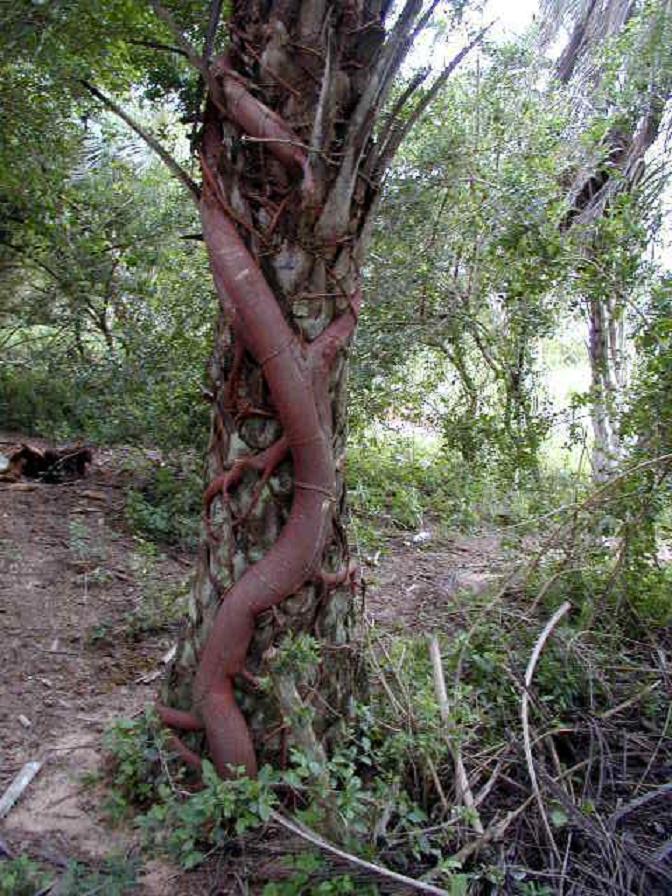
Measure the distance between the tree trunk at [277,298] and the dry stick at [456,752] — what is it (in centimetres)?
44

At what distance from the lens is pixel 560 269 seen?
191 inches

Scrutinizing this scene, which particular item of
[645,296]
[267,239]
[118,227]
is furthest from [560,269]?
[118,227]

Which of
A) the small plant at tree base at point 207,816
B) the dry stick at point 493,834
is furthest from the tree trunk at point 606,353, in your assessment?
the small plant at tree base at point 207,816

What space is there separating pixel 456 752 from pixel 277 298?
Answer: 4.99ft

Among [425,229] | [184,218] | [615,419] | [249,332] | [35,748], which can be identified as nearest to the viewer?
[249,332]

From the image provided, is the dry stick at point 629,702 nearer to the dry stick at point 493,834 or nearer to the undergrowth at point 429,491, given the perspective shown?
the dry stick at point 493,834

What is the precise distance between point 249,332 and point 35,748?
1.73m

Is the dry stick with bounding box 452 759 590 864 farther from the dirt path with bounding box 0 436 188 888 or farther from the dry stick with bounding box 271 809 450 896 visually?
the dirt path with bounding box 0 436 188 888

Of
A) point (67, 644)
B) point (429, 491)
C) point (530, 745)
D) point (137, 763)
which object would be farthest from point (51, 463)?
point (530, 745)

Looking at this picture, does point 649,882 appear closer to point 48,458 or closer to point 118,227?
point 48,458

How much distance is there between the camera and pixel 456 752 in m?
2.58

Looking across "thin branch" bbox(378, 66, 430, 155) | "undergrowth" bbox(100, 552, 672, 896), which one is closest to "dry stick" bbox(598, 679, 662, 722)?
"undergrowth" bbox(100, 552, 672, 896)

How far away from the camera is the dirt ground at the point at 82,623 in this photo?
8.52 feet

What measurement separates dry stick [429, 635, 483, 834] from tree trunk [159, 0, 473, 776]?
0.44 metres
